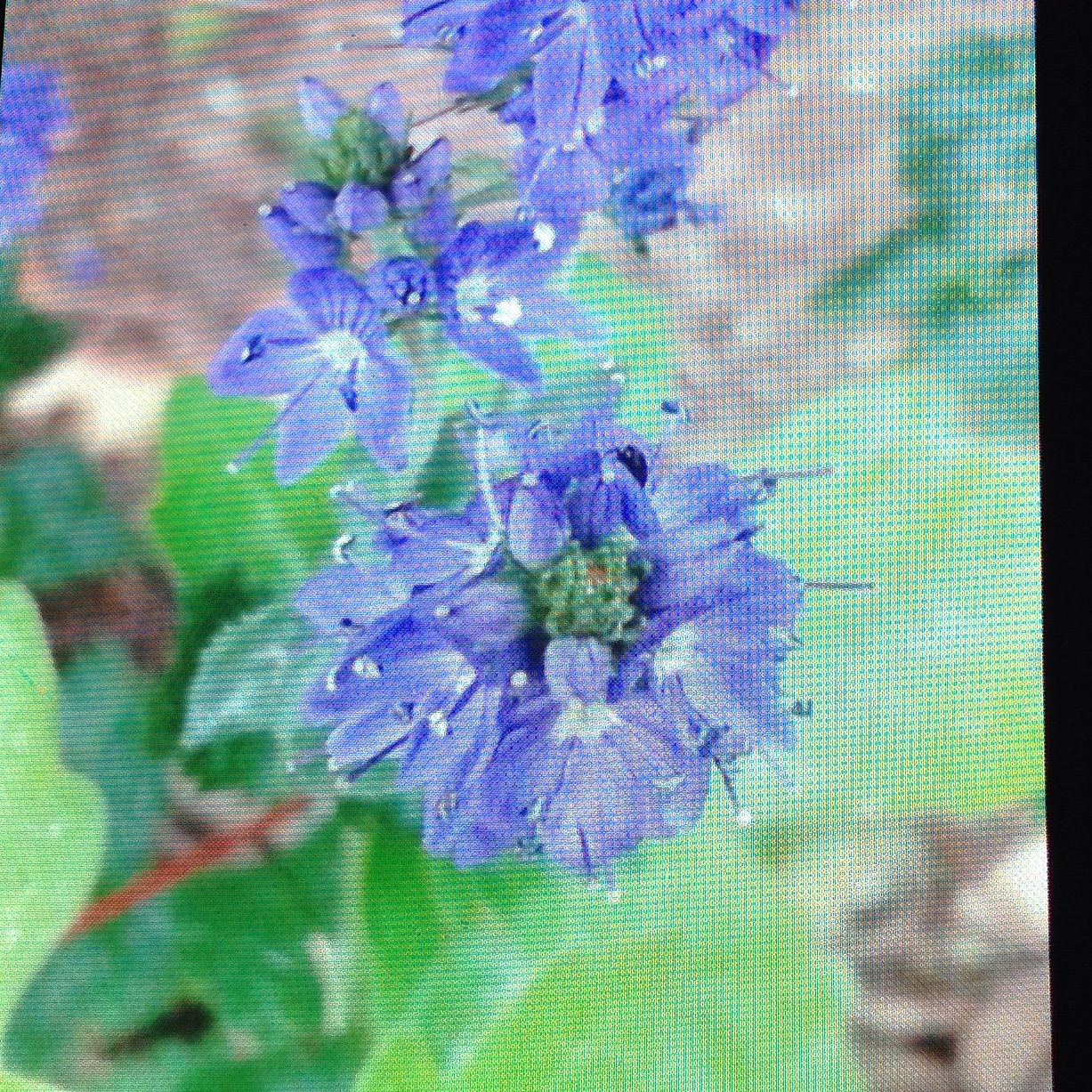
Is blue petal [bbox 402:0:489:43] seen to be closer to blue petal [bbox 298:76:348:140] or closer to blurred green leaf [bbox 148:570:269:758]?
blue petal [bbox 298:76:348:140]

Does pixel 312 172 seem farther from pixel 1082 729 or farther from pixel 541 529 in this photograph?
pixel 1082 729

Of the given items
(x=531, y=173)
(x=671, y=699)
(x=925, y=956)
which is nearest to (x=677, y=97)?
(x=531, y=173)

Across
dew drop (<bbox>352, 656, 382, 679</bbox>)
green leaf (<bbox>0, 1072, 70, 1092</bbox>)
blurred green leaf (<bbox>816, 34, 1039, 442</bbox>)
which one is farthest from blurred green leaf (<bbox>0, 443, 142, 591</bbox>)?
blurred green leaf (<bbox>816, 34, 1039, 442</bbox>)

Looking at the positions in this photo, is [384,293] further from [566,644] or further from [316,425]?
[566,644]

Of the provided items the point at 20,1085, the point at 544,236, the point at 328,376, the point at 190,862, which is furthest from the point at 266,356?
the point at 20,1085

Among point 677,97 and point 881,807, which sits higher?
point 677,97

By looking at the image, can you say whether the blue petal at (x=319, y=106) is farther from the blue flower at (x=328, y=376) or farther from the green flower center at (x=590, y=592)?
the green flower center at (x=590, y=592)

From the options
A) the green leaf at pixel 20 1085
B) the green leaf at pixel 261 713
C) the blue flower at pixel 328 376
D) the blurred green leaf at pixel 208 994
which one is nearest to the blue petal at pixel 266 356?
the blue flower at pixel 328 376
